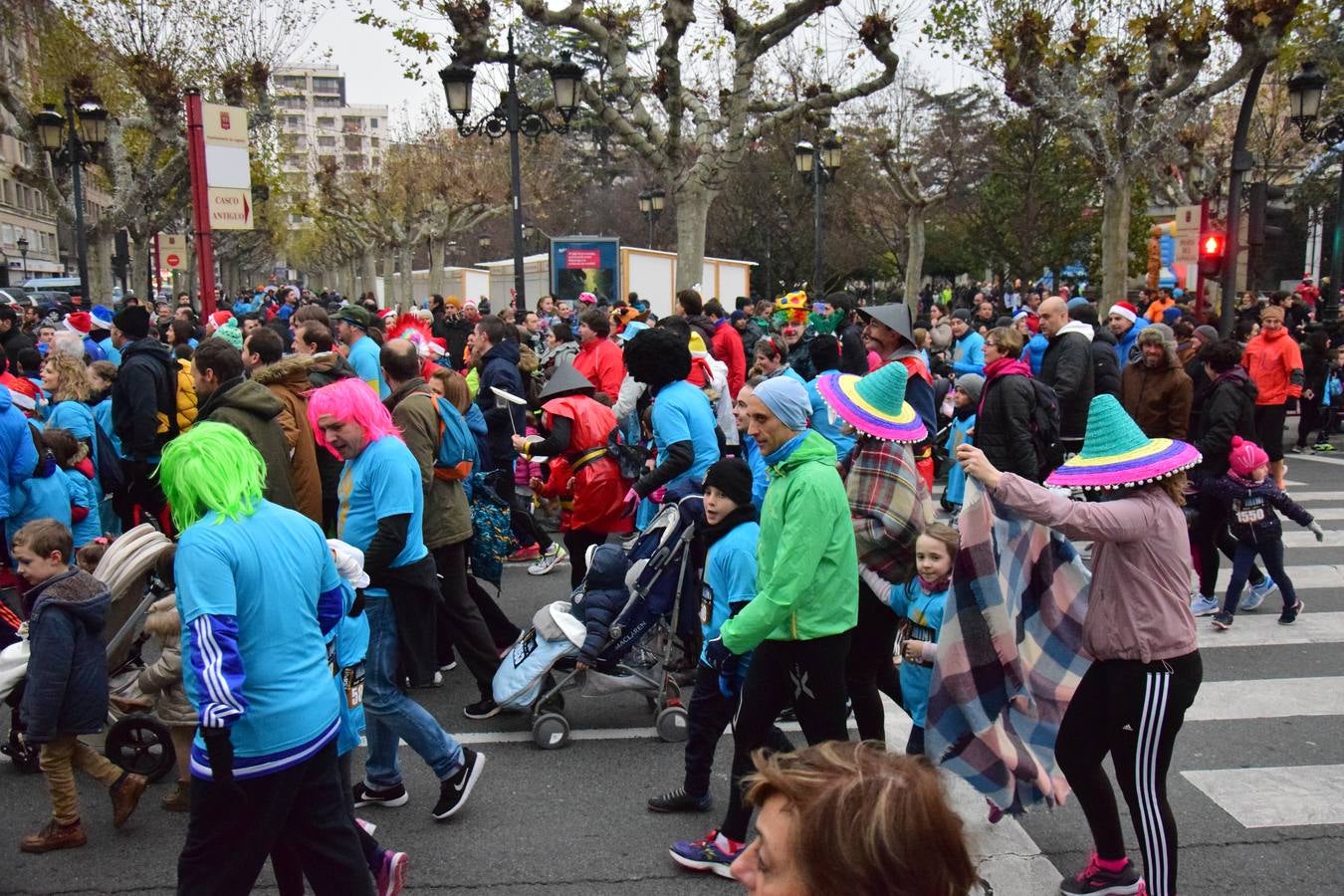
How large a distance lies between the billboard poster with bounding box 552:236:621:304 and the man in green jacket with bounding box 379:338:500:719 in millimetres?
19679

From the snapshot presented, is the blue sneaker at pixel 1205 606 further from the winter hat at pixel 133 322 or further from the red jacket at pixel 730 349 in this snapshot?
the winter hat at pixel 133 322

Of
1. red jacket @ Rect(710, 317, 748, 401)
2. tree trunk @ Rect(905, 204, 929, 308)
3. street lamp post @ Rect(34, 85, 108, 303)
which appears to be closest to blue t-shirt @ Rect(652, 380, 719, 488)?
red jacket @ Rect(710, 317, 748, 401)

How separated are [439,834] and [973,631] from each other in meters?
2.27

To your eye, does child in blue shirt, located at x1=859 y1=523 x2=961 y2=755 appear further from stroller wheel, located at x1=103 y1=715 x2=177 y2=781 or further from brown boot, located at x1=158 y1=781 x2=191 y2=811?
stroller wheel, located at x1=103 y1=715 x2=177 y2=781

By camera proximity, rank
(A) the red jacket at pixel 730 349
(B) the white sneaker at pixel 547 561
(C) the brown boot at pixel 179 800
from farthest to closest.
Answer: (A) the red jacket at pixel 730 349, (B) the white sneaker at pixel 547 561, (C) the brown boot at pixel 179 800

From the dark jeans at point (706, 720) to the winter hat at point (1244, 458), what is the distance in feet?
13.3

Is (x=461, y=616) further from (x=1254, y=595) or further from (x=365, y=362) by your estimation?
(x=1254, y=595)

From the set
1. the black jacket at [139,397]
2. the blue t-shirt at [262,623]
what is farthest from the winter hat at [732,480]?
the black jacket at [139,397]

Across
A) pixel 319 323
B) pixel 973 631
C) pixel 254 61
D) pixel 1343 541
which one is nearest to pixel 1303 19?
pixel 1343 541

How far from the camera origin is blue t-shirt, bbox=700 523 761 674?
14.7ft

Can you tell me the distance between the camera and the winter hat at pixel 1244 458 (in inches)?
274

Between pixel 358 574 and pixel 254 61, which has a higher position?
pixel 254 61

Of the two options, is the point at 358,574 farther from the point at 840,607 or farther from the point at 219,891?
the point at 840,607

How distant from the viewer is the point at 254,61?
89.0 ft
